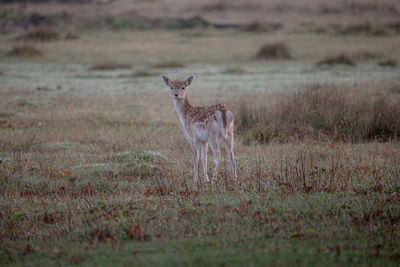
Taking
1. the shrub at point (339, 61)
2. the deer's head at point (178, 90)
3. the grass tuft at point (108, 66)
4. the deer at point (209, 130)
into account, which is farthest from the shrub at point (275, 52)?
the deer at point (209, 130)

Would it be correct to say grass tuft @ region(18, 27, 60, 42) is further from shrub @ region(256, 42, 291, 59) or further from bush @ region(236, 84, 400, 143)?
bush @ region(236, 84, 400, 143)

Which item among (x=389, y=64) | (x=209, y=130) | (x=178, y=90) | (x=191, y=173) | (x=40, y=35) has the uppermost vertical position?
(x=40, y=35)

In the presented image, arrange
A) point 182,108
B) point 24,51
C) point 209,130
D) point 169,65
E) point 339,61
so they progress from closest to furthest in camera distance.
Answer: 1. point 209,130
2. point 182,108
3. point 339,61
4. point 169,65
5. point 24,51

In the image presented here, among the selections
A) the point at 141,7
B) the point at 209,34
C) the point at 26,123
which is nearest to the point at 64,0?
the point at 209,34

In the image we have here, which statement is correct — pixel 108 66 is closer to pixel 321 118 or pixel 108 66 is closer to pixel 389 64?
pixel 389 64

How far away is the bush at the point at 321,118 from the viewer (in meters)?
13.2

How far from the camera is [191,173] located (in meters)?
9.66

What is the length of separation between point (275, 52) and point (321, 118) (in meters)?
25.3

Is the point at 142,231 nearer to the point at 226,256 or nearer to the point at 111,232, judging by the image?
the point at 111,232

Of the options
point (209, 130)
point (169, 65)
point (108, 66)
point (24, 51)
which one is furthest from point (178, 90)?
point (24, 51)

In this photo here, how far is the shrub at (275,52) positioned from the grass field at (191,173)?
6.44 metres

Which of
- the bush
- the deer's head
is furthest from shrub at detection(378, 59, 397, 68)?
the deer's head

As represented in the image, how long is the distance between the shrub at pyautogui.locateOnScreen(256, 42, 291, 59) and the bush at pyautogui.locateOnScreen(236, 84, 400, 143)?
23.6 meters

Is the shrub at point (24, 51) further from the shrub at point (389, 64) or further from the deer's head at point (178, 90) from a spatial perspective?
the deer's head at point (178, 90)
